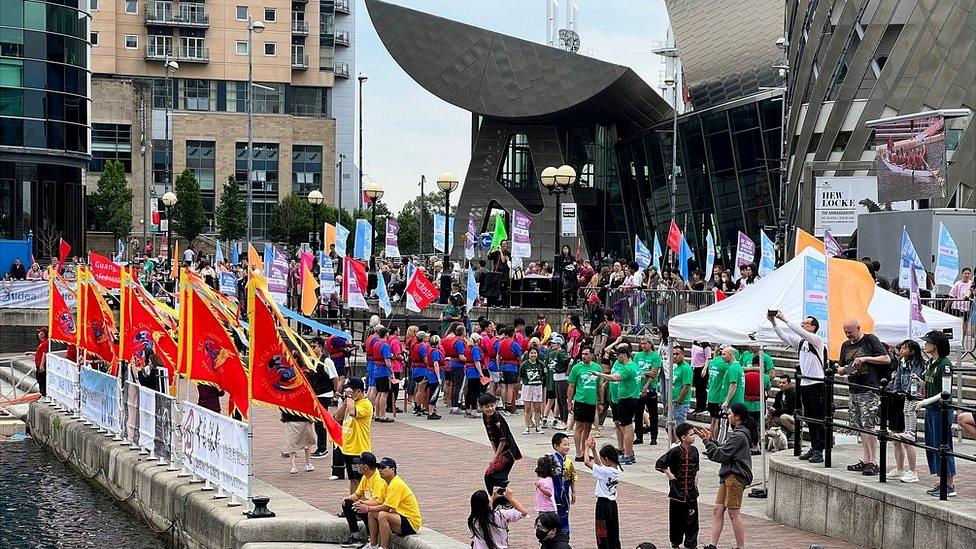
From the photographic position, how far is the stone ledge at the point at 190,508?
46.5 feet

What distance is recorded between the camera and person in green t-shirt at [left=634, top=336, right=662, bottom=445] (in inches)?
805

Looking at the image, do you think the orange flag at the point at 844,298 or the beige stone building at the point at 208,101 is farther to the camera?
the beige stone building at the point at 208,101

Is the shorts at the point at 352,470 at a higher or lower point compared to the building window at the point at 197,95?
lower

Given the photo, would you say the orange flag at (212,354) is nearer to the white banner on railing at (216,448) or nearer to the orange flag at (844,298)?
the white banner on railing at (216,448)

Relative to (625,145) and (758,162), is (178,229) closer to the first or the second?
(625,145)

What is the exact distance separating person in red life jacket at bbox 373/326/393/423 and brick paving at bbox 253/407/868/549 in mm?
412

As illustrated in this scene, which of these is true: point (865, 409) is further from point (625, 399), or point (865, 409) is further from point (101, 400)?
point (101, 400)

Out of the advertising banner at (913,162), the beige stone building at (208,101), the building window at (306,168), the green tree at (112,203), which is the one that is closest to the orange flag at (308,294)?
the advertising banner at (913,162)

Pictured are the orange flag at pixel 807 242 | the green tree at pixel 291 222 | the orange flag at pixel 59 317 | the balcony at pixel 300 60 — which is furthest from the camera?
the balcony at pixel 300 60

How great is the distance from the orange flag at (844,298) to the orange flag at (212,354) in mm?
6599

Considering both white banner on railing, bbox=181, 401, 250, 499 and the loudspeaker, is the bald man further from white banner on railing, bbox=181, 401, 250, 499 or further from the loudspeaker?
the loudspeaker

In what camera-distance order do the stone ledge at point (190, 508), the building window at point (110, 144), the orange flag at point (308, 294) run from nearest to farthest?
the stone ledge at point (190, 508) → the orange flag at point (308, 294) → the building window at point (110, 144)

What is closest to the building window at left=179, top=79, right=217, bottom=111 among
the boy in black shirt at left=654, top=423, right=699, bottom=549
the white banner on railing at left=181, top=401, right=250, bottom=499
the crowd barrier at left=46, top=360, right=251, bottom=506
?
the crowd barrier at left=46, top=360, right=251, bottom=506

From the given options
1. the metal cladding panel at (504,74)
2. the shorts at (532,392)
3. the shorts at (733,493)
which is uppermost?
the metal cladding panel at (504,74)
